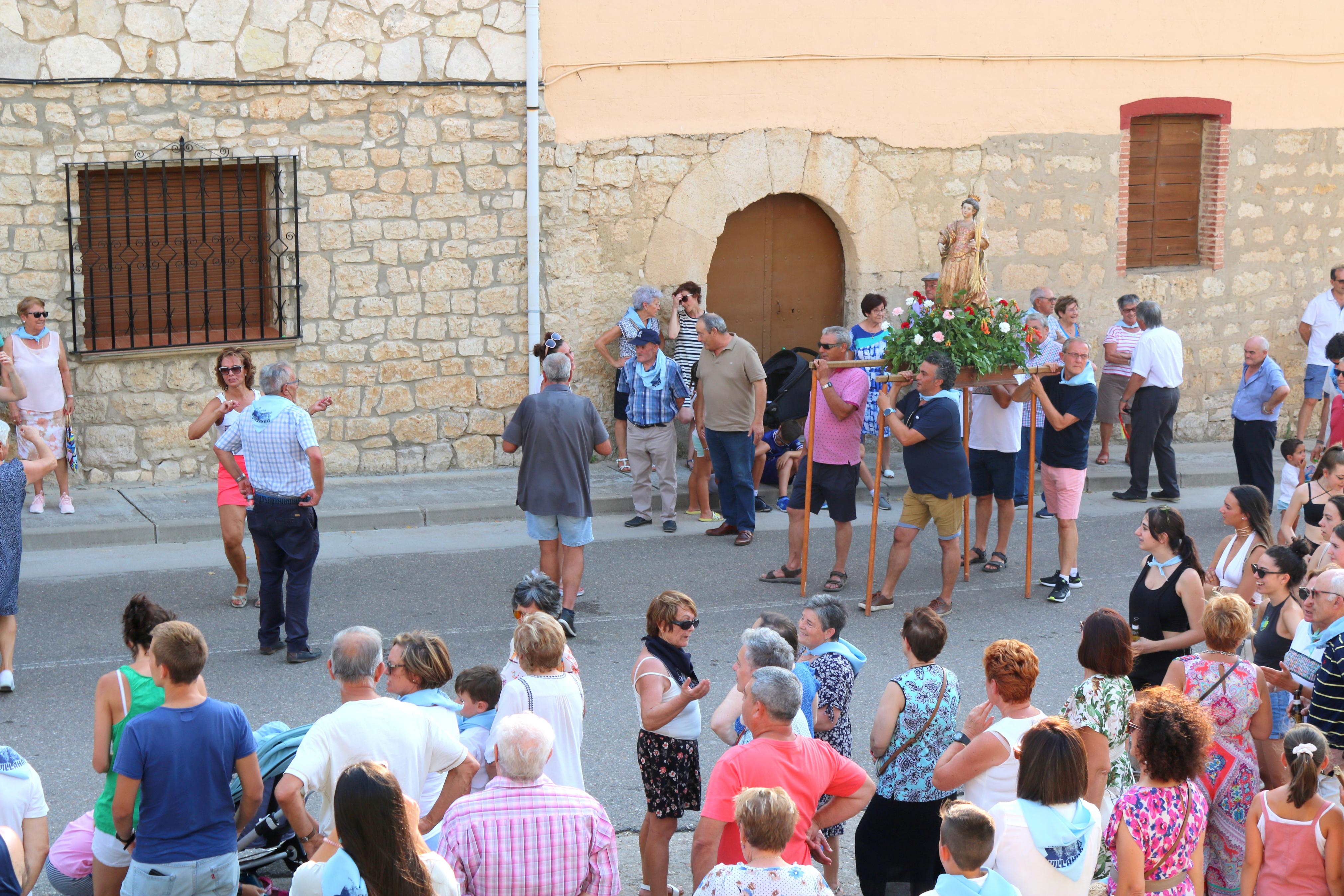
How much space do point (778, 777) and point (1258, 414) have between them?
8092 mm

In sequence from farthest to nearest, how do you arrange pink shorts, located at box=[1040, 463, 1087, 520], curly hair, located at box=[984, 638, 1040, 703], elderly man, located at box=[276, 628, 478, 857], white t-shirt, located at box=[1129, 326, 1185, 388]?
white t-shirt, located at box=[1129, 326, 1185, 388] < pink shorts, located at box=[1040, 463, 1087, 520] < curly hair, located at box=[984, 638, 1040, 703] < elderly man, located at box=[276, 628, 478, 857]

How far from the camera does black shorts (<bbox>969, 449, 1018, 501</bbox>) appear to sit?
9.68 meters

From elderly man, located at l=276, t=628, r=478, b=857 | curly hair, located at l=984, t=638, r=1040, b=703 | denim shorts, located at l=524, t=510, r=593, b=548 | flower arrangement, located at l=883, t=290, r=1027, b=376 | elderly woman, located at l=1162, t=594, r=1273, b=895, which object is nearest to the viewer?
elderly man, located at l=276, t=628, r=478, b=857

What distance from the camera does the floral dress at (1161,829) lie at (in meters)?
4.11

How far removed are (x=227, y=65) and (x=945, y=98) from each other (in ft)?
21.9

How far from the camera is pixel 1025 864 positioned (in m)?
3.93

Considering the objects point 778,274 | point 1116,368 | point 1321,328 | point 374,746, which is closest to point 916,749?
point 374,746

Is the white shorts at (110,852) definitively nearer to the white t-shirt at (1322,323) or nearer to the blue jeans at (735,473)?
the blue jeans at (735,473)

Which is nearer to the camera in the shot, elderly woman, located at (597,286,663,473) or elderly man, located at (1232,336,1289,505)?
elderly man, located at (1232,336,1289,505)

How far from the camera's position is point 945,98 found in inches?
524

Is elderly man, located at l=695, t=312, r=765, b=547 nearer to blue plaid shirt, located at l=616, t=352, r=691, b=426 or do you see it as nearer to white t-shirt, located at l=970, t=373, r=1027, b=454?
blue plaid shirt, located at l=616, t=352, r=691, b=426

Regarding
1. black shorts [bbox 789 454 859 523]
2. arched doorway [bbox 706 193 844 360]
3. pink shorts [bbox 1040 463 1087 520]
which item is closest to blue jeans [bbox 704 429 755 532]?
black shorts [bbox 789 454 859 523]

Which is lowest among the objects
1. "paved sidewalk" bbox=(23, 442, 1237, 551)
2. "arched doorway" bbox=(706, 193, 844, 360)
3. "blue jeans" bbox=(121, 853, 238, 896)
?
"blue jeans" bbox=(121, 853, 238, 896)

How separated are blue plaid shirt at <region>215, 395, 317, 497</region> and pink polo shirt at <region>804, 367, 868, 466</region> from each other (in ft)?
10.9
